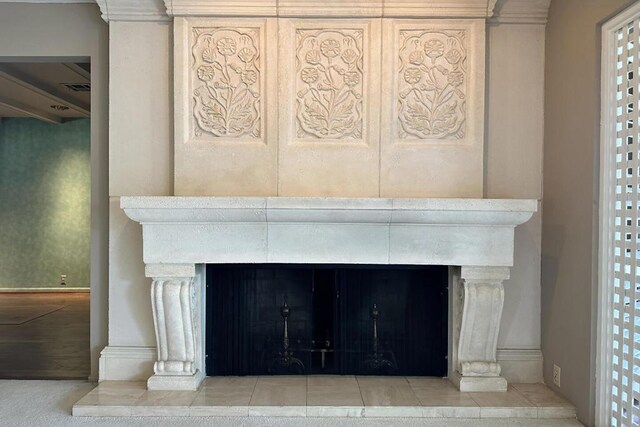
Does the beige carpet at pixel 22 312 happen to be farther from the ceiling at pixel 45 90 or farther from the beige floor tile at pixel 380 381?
the beige floor tile at pixel 380 381

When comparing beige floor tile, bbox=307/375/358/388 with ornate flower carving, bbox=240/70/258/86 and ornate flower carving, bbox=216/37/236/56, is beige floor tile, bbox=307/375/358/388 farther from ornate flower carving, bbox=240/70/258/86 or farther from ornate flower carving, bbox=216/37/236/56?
ornate flower carving, bbox=216/37/236/56

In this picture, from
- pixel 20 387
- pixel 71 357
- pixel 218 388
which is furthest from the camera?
pixel 71 357

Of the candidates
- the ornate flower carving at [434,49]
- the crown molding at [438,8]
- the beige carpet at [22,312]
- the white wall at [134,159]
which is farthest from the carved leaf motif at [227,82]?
the beige carpet at [22,312]

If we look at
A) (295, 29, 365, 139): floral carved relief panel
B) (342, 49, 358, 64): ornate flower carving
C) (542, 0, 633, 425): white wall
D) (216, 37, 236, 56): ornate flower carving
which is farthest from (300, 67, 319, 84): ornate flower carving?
(542, 0, 633, 425): white wall

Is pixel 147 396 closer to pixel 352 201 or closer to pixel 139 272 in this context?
pixel 139 272

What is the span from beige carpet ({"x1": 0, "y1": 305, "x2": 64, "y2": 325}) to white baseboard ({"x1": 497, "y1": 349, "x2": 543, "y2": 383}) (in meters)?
5.13

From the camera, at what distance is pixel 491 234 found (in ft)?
10.1

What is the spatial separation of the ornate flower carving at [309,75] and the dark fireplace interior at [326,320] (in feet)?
→ 4.11

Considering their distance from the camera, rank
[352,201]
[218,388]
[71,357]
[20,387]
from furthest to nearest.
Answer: [71,357]
[20,387]
[218,388]
[352,201]

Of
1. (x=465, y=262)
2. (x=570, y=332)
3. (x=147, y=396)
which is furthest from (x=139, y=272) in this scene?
(x=570, y=332)

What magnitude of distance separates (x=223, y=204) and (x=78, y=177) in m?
5.96

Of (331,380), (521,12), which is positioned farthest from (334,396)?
(521,12)

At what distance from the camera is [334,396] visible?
307 centimetres

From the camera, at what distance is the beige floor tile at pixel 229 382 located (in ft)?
10.7
